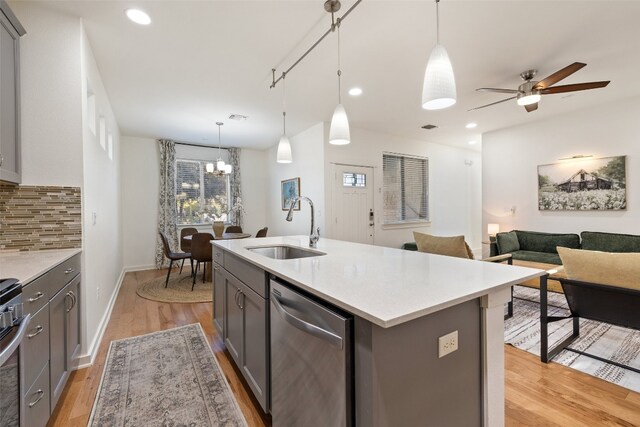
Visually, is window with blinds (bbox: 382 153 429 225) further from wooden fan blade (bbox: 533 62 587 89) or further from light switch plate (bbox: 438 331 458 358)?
light switch plate (bbox: 438 331 458 358)

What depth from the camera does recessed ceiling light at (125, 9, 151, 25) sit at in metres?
2.21

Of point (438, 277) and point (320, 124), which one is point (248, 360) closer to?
point (438, 277)

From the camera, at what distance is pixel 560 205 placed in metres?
4.89

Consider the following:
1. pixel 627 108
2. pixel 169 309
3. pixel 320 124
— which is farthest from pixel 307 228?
pixel 627 108

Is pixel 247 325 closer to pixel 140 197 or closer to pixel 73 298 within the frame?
pixel 73 298

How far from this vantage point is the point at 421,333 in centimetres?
105

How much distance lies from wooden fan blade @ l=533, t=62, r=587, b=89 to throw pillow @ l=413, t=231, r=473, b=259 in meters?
1.87

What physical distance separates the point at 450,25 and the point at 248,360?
305cm

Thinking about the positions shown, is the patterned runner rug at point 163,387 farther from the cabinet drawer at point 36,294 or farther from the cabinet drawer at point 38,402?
the cabinet drawer at point 36,294

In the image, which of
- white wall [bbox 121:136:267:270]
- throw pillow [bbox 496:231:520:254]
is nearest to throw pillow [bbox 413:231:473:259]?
throw pillow [bbox 496:231:520:254]

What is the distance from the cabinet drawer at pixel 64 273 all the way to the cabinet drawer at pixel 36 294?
0.07 m

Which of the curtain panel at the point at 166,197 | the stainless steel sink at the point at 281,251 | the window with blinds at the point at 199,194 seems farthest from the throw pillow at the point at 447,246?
the curtain panel at the point at 166,197

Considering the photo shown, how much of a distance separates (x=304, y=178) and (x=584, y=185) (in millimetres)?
4672

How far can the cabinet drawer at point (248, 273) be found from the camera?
5.46 feet
